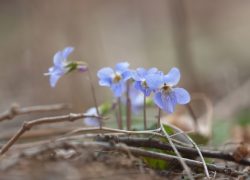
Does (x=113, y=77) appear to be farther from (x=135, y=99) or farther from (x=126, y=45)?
(x=126, y=45)

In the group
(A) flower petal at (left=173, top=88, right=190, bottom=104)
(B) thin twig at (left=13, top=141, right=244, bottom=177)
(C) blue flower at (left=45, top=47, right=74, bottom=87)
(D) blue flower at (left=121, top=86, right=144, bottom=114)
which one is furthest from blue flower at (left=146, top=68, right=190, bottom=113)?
(D) blue flower at (left=121, top=86, right=144, bottom=114)

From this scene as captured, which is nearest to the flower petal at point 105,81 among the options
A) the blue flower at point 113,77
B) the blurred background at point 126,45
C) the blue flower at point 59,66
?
the blue flower at point 113,77

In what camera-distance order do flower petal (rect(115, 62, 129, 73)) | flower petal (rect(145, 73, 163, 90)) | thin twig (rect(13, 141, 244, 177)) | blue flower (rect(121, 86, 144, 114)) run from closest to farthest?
1. thin twig (rect(13, 141, 244, 177))
2. flower petal (rect(145, 73, 163, 90))
3. flower petal (rect(115, 62, 129, 73))
4. blue flower (rect(121, 86, 144, 114))

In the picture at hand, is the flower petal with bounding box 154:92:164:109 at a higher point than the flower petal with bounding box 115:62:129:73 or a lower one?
lower

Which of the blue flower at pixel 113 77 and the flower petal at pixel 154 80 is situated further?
the blue flower at pixel 113 77

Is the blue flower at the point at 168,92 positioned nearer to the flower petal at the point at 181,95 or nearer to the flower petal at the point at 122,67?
the flower petal at the point at 181,95

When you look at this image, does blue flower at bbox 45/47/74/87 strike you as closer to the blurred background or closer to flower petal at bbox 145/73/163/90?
flower petal at bbox 145/73/163/90

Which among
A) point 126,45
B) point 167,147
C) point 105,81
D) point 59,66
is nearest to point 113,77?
point 105,81
